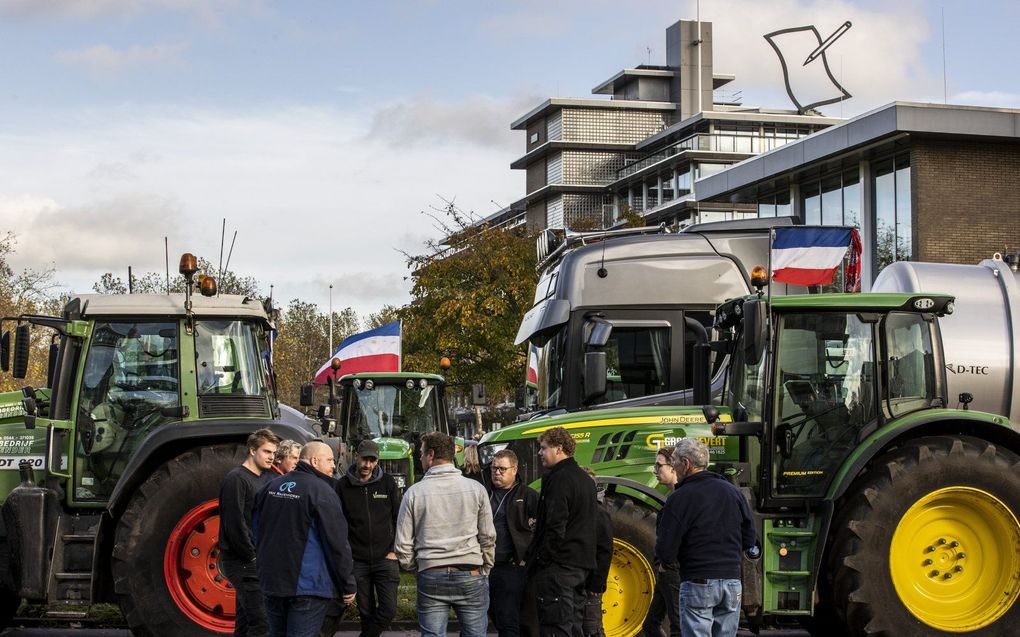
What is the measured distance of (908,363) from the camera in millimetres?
10828

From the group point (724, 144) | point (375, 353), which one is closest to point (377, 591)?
point (375, 353)

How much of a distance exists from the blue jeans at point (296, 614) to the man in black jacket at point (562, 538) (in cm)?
163

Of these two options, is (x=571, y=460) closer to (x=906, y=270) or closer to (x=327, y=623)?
(x=327, y=623)

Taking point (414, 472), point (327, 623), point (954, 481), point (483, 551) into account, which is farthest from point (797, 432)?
point (414, 472)

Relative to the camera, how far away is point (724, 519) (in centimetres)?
833

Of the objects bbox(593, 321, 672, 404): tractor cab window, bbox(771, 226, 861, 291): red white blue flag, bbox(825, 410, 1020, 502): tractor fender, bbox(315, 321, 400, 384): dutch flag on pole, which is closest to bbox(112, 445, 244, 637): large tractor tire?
bbox(593, 321, 672, 404): tractor cab window

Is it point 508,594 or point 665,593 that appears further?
point 665,593

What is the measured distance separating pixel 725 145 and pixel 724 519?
87.8 meters

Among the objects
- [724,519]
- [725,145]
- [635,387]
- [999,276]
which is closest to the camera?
[724,519]

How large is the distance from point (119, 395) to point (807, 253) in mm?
Result: 7781

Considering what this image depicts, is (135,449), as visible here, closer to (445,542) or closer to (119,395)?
(119,395)

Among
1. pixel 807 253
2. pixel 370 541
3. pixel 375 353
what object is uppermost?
pixel 807 253

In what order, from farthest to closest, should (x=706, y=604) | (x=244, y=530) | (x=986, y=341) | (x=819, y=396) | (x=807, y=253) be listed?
(x=807, y=253), (x=986, y=341), (x=819, y=396), (x=244, y=530), (x=706, y=604)

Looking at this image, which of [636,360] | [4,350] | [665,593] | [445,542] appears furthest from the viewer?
[636,360]
